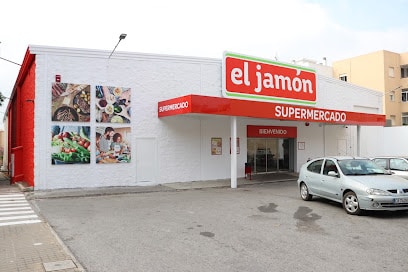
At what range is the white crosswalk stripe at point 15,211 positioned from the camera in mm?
8656

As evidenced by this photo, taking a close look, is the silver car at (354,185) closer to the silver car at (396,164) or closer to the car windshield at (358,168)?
the car windshield at (358,168)

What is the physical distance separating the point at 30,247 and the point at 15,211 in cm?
434

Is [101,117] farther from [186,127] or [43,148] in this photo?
[186,127]

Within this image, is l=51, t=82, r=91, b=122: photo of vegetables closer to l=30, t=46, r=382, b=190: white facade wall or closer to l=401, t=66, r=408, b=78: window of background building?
l=30, t=46, r=382, b=190: white facade wall

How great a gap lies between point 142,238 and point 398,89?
134 ft

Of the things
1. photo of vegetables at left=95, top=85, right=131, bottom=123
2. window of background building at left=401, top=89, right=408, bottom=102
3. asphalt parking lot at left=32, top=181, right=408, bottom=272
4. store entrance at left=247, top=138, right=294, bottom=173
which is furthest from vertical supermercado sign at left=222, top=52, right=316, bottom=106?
window of background building at left=401, top=89, right=408, bottom=102

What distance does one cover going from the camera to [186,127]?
17188 millimetres

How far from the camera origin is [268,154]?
21.1 meters

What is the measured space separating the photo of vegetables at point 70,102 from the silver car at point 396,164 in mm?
11415

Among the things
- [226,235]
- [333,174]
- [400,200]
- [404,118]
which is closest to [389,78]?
[404,118]

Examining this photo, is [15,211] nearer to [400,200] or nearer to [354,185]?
[354,185]

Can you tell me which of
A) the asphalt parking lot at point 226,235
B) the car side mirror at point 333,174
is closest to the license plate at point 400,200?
the asphalt parking lot at point 226,235

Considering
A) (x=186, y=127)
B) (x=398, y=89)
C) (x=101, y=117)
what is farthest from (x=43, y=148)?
(x=398, y=89)

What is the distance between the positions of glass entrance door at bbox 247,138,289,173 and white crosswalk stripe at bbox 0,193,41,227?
11.7m
